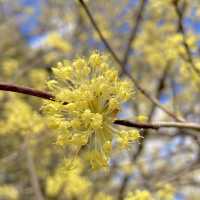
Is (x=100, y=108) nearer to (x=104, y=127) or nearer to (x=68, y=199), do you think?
(x=104, y=127)

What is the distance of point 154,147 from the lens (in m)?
7.48

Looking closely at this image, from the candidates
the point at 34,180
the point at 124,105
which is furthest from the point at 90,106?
the point at 124,105

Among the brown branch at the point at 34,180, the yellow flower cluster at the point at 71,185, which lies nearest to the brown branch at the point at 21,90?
the brown branch at the point at 34,180

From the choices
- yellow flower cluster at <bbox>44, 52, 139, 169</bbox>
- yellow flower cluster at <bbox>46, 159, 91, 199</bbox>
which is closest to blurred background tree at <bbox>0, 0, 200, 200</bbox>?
yellow flower cluster at <bbox>46, 159, 91, 199</bbox>

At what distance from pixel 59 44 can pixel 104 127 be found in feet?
16.0

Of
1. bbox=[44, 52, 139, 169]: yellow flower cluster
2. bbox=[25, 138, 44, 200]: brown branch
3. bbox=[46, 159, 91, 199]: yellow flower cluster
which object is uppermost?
bbox=[44, 52, 139, 169]: yellow flower cluster

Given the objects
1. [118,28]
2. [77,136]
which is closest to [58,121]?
[77,136]

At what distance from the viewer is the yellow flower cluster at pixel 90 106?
1.50 metres

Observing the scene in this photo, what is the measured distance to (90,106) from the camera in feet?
5.14

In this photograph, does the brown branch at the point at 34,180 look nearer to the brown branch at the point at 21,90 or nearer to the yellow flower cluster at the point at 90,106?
the yellow flower cluster at the point at 90,106

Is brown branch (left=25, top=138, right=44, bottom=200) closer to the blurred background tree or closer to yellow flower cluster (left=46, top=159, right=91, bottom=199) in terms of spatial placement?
the blurred background tree

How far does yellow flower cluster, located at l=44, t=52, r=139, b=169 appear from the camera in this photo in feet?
4.91

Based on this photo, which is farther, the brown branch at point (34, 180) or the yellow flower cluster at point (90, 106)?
the brown branch at point (34, 180)

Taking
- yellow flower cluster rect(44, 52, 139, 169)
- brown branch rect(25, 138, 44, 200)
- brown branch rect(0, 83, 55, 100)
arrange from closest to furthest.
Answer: brown branch rect(0, 83, 55, 100) < yellow flower cluster rect(44, 52, 139, 169) < brown branch rect(25, 138, 44, 200)
